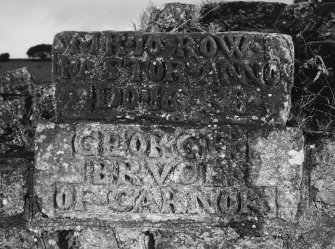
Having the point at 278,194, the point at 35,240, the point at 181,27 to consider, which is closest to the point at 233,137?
the point at 278,194

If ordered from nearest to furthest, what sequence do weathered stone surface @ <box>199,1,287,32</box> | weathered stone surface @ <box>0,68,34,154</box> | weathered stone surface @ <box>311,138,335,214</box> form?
weathered stone surface @ <box>311,138,335,214</box> < weathered stone surface @ <box>0,68,34,154</box> < weathered stone surface @ <box>199,1,287,32</box>

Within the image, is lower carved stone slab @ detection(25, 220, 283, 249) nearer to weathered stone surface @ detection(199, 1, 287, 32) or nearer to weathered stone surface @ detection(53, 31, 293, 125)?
weathered stone surface @ detection(53, 31, 293, 125)

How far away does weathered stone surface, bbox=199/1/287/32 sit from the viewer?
132 inches

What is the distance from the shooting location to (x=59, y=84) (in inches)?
114

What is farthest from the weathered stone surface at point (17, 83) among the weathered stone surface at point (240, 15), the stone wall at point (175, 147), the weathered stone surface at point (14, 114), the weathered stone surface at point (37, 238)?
the weathered stone surface at point (240, 15)

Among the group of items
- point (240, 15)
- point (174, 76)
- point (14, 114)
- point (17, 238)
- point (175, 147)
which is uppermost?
point (240, 15)

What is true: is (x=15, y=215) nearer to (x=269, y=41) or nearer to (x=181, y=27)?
(x=181, y=27)

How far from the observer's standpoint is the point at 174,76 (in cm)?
287

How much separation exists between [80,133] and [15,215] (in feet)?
2.09

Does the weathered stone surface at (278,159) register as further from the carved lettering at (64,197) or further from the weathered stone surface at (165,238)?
the carved lettering at (64,197)

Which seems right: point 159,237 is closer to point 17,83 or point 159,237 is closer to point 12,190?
point 12,190

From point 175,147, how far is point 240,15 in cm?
113

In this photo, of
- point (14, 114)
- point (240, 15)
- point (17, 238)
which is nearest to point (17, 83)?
point (14, 114)

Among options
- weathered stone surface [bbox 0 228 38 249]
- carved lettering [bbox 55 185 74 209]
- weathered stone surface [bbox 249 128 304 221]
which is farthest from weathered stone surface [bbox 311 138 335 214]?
weathered stone surface [bbox 0 228 38 249]
